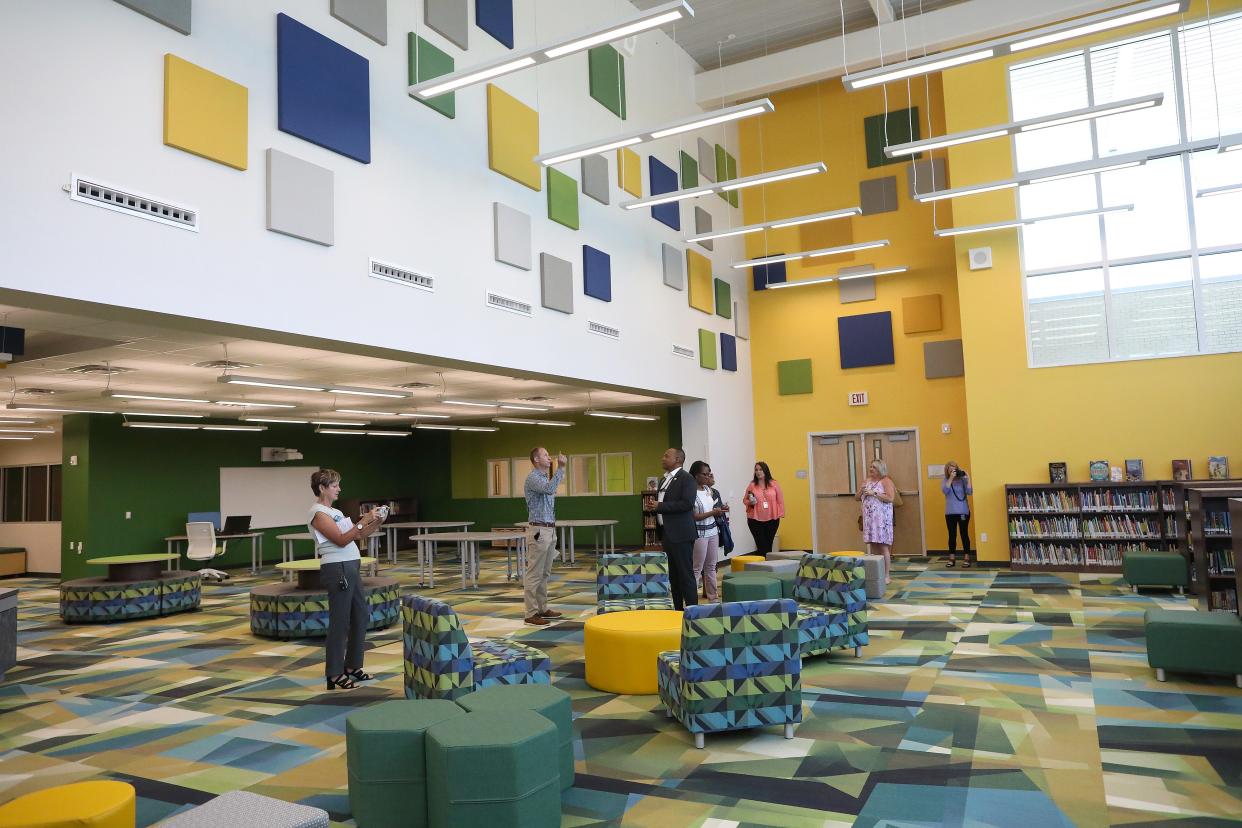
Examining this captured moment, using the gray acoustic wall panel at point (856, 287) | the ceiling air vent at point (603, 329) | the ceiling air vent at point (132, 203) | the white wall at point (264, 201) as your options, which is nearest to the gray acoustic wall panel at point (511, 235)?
the white wall at point (264, 201)

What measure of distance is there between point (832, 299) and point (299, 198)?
416 inches

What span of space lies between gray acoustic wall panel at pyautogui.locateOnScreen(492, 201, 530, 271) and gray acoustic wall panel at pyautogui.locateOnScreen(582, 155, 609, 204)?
161 centimetres

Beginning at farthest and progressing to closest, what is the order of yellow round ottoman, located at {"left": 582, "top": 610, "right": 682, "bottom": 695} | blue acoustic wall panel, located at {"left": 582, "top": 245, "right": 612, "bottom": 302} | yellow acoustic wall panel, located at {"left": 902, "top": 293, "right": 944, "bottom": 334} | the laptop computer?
the laptop computer < yellow acoustic wall panel, located at {"left": 902, "top": 293, "right": 944, "bottom": 334} < blue acoustic wall panel, located at {"left": 582, "top": 245, "right": 612, "bottom": 302} < yellow round ottoman, located at {"left": 582, "top": 610, "right": 682, "bottom": 695}

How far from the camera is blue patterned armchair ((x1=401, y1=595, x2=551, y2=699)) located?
4.62m

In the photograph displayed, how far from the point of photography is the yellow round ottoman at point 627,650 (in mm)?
5305

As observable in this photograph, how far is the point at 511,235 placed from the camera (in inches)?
329

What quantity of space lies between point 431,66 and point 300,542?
12875 millimetres

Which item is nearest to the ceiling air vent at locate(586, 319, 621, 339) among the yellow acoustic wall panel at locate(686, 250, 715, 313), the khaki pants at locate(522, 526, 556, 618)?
the yellow acoustic wall panel at locate(686, 250, 715, 313)

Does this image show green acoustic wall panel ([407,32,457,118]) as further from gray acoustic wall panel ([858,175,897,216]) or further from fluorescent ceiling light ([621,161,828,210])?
gray acoustic wall panel ([858,175,897,216])

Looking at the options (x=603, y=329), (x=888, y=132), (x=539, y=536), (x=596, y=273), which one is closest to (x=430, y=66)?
(x=596, y=273)

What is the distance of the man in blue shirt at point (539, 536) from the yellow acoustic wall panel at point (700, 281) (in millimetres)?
5455

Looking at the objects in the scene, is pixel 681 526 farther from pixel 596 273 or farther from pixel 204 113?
pixel 204 113

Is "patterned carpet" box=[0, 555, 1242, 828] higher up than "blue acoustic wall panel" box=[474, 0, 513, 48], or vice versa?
"blue acoustic wall panel" box=[474, 0, 513, 48]

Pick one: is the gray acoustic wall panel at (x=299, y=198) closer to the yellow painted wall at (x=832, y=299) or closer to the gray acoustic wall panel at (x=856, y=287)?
the gray acoustic wall panel at (x=856, y=287)
